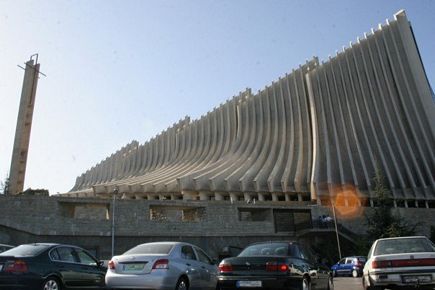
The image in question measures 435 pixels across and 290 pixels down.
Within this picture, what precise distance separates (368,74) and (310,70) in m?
6.89

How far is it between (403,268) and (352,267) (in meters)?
17.4

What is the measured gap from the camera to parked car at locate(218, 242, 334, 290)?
823 cm

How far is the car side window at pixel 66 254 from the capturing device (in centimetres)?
923

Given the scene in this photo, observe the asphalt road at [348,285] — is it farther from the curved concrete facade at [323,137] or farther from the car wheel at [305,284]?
the curved concrete facade at [323,137]

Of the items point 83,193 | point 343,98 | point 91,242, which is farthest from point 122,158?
point 91,242

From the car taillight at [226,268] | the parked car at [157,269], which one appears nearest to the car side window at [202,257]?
the parked car at [157,269]

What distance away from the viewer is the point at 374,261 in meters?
8.63

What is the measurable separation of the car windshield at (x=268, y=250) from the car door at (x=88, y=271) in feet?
11.1

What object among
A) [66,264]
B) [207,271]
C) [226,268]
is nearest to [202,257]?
[207,271]

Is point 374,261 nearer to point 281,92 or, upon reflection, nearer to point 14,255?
point 14,255

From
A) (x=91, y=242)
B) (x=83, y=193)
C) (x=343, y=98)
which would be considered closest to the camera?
(x=91, y=242)

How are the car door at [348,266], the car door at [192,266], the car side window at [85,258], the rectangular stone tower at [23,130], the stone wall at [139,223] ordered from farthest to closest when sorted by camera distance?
the rectangular stone tower at [23,130] < the car door at [348,266] < the stone wall at [139,223] < the car side window at [85,258] < the car door at [192,266]

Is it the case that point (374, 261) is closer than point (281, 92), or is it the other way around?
point (374, 261)

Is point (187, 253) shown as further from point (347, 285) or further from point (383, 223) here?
point (383, 223)
